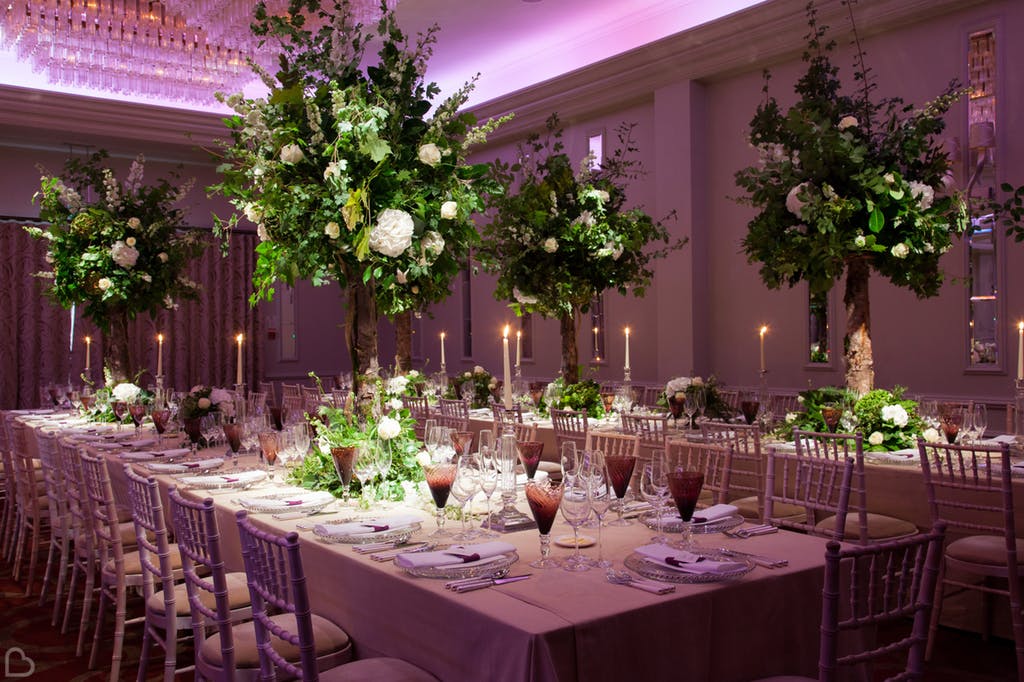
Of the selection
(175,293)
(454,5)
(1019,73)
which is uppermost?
(454,5)

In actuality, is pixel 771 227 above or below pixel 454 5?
below

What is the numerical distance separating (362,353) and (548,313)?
2.93 meters

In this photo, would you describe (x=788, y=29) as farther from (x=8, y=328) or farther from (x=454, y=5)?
(x=8, y=328)

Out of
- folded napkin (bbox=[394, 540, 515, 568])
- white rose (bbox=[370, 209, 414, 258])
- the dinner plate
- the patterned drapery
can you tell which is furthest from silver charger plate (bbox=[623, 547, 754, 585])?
the patterned drapery

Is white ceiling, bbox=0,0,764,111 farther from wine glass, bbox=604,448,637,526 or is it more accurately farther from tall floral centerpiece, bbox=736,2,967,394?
wine glass, bbox=604,448,637,526

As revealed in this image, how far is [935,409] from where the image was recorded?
479cm

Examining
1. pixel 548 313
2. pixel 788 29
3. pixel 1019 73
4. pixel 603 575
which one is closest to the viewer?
pixel 603 575

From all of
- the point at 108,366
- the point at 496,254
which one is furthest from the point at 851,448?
the point at 108,366

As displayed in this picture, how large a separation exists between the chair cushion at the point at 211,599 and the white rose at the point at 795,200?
3.23 m

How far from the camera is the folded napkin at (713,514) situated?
288 cm

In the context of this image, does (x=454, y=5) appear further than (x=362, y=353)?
Yes

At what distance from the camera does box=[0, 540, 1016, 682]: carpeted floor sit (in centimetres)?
373

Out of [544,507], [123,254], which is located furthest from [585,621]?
[123,254]

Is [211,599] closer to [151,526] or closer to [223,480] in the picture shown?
[151,526]
